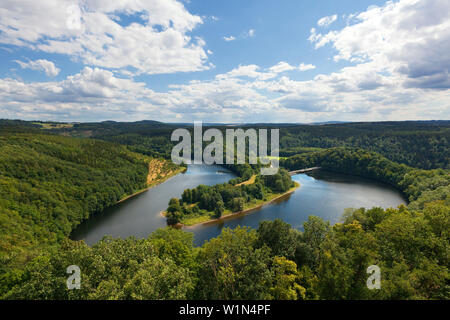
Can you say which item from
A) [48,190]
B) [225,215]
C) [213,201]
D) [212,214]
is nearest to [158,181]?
[213,201]

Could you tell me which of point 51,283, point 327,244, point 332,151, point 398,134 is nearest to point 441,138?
point 398,134

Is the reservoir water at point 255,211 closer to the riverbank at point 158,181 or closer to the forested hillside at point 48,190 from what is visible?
the riverbank at point 158,181

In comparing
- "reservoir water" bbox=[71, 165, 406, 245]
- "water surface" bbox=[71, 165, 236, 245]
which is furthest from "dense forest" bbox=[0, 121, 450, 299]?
"reservoir water" bbox=[71, 165, 406, 245]

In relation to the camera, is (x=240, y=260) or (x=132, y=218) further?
(x=132, y=218)

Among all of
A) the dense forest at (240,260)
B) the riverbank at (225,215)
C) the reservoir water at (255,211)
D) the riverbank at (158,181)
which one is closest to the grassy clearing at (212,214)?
the riverbank at (225,215)

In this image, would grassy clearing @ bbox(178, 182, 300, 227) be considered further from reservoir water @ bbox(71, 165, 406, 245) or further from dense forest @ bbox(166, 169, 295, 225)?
reservoir water @ bbox(71, 165, 406, 245)

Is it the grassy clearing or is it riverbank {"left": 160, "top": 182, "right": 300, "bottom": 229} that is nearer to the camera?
riverbank {"left": 160, "top": 182, "right": 300, "bottom": 229}

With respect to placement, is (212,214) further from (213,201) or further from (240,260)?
(240,260)
